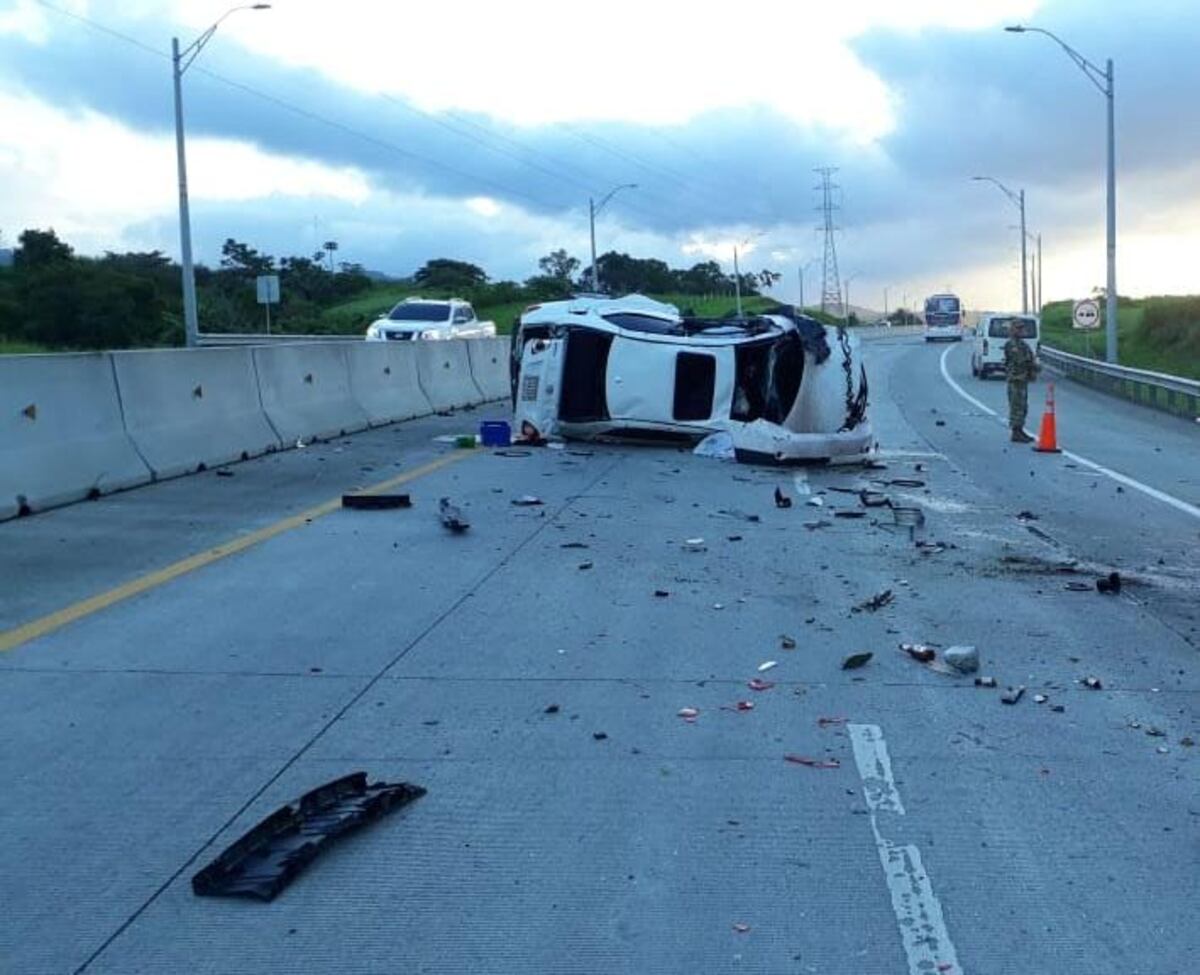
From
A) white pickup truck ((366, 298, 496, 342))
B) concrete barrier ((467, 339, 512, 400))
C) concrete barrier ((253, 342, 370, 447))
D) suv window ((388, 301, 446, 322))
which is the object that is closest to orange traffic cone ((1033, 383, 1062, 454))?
concrete barrier ((253, 342, 370, 447))

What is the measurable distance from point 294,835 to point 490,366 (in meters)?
27.9

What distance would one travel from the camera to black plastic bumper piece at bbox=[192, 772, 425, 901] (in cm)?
463

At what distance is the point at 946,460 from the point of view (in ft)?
64.0

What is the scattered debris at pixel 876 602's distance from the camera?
29.9 ft

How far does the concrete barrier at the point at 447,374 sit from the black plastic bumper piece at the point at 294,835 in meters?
21.5

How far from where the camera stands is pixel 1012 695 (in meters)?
7.02

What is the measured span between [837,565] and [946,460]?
9284 millimetres

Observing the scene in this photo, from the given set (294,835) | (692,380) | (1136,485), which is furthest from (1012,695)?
(692,380)

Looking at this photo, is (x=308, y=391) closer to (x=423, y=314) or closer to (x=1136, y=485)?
(x=1136, y=485)

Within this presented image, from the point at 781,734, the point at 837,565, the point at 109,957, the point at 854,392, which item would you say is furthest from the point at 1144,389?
the point at 109,957

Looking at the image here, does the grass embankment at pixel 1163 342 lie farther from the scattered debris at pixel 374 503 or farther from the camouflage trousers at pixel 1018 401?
the scattered debris at pixel 374 503

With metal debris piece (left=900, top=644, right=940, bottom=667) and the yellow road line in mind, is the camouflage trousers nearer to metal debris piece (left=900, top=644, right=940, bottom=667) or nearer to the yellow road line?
the yellow road line

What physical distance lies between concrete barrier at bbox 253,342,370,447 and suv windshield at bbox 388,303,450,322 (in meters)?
17.4

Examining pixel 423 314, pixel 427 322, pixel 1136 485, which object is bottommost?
pixel 1136 485
